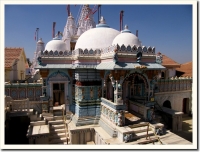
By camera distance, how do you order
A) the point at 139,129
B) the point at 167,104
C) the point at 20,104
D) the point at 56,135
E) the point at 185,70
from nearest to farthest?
the point at 139,129 < the point at 56,135 < the point at 20,104 < the point at 167,104 < the point at 185,70

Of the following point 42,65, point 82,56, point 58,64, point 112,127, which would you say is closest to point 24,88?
point 42,65

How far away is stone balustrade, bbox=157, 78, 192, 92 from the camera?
15609 millimetres

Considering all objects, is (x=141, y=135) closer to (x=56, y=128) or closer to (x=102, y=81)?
(x=102, y=81)

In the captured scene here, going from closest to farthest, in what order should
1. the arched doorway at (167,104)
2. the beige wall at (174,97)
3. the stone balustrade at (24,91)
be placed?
1. the stone balustrade at (24,91)
2. the beige wall at (174,97)
3. the arched doorway at (167,104)

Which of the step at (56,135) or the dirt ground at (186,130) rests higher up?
the step at (56,135)

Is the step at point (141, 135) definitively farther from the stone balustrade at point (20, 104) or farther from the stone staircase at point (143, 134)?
the stone balustrade at point (20, 104)

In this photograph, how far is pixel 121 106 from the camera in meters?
9.05

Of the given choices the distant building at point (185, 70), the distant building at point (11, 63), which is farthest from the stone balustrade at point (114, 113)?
the distant building at point (185, 70)

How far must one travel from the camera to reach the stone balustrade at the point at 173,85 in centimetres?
1561

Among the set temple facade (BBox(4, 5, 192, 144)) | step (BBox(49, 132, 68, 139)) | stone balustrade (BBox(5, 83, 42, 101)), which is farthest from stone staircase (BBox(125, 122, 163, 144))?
stone balustrade (BBox(5, 83, 42, 101))

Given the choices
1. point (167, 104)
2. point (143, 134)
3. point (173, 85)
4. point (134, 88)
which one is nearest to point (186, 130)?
point (167, 104)

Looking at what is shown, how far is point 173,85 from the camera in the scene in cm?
1620

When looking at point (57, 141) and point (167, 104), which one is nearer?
point (57, 141)

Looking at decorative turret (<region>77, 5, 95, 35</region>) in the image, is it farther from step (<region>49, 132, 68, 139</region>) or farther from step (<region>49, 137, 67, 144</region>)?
step (<region>49, 137, 67, 144</region>)
